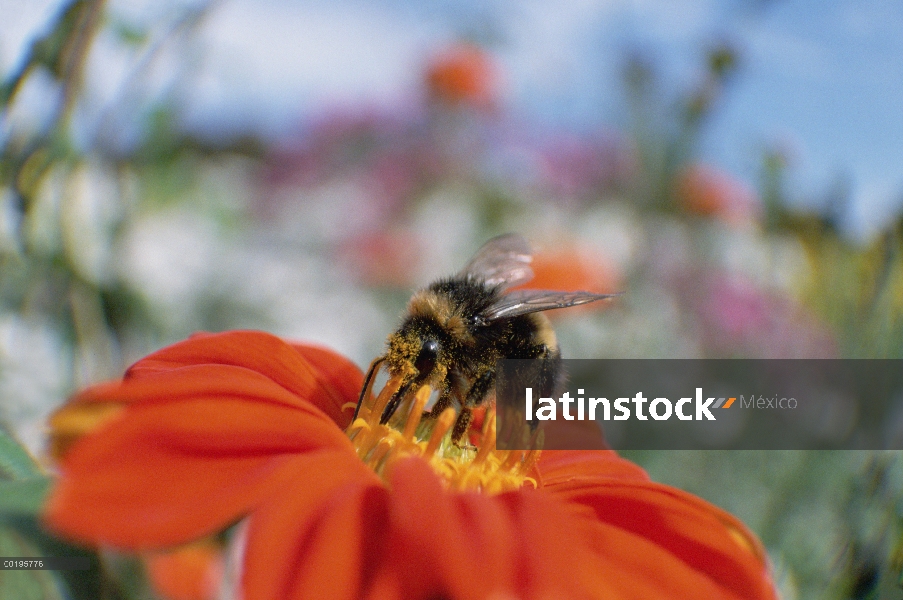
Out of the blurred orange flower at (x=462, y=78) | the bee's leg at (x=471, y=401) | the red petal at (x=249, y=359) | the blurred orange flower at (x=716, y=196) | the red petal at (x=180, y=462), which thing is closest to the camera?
the red petal at (x=180, y=462)

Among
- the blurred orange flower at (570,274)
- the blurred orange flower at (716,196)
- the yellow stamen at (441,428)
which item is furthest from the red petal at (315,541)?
the blurred orange flower at (716,196)

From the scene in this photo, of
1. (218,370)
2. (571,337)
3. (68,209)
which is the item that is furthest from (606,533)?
(571,337)

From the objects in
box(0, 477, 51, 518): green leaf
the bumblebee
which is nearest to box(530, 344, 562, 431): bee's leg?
the bumblebee

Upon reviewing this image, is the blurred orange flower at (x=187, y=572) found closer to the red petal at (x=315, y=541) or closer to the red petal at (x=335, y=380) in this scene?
the red petal at (x=335, y=380)

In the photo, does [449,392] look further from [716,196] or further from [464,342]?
[716,196]

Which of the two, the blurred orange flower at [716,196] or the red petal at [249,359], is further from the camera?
the blurred orange flower at [716,196]

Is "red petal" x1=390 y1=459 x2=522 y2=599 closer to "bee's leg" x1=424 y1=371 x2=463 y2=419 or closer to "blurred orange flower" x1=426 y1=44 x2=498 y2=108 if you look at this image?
"bee's leg" x1=424 y1=371 x2=463 y2=419
